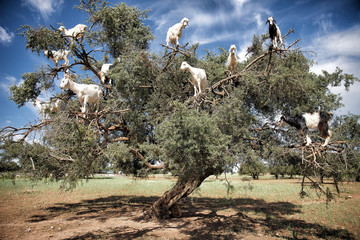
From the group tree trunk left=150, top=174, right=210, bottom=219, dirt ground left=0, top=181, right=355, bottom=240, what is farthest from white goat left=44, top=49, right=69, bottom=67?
tree trunk left=150, top=174, right=210, bottom=219

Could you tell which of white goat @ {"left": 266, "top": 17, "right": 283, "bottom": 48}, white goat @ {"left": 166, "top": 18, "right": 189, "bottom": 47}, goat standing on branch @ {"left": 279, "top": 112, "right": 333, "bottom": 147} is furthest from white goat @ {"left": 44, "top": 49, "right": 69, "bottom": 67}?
goat standing on branch @ {"left": 279, "top": 112, "right": 333, "bottom": 147}

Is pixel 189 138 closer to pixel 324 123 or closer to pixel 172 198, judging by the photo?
pixel 324 123

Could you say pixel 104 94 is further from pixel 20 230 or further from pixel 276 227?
pixel 276 227

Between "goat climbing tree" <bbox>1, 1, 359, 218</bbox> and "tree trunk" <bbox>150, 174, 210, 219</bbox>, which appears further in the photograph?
"tree trunk" <bbox>150, 174, 210, 219</bbox>

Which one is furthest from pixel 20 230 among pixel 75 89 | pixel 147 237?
pixel 75 89

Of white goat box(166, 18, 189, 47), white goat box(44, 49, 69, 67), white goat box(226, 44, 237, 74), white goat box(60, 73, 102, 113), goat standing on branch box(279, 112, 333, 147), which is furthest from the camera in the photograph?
white goat box(166, 18, 189, 47)

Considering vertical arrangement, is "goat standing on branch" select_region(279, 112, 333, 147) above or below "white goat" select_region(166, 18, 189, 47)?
below

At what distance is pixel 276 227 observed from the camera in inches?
296

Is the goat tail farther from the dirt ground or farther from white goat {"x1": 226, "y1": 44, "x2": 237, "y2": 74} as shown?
white goat {"x1": 226, "y1": 44, "x2": 237, "y2": 74}

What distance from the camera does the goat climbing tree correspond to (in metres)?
5.64

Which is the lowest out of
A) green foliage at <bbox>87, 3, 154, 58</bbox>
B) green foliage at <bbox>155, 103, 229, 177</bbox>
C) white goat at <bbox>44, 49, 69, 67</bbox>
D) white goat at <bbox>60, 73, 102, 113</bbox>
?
green foliage at <bbox>155, 103, 229, 177</bbox>

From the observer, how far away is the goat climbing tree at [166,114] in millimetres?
5641

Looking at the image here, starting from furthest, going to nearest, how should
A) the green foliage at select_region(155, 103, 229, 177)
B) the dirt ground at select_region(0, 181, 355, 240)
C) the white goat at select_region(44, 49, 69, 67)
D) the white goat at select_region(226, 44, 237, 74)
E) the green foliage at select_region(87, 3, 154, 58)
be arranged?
the green foliage at select_region(87, 3, 154, 58), the white goat at select_region(226, 44, 237, 74), the white goat at select_region(44, 49, 69, 67), the dirt ground at select_region(0, 181, 355, 240), the green foliage at select_region(155, 103, 229, 177)

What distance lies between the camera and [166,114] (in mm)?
8383
